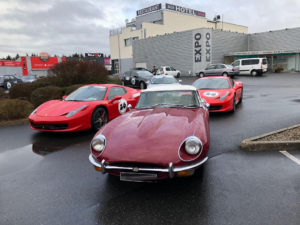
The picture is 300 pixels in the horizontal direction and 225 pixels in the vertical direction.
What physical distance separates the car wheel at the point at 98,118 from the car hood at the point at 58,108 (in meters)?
0.39

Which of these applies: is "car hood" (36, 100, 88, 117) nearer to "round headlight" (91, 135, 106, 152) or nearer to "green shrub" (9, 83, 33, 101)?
"round headlight" (91, 135, 106, 152)

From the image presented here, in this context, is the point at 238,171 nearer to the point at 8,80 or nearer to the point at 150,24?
the point at 8,80

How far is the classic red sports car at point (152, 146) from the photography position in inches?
114

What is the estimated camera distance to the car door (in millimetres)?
6878

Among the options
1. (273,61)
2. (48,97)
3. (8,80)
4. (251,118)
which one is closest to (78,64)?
(48,97)

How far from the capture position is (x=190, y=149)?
119 inches

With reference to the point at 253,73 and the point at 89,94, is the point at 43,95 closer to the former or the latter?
the point at 89,94

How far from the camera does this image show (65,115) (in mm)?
5867

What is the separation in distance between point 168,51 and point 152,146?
35.0 metres

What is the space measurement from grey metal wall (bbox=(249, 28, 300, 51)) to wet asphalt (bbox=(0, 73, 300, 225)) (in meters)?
37.6

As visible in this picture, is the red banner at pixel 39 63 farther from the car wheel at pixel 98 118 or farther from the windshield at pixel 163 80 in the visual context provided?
the car wheel at pixel 98 118

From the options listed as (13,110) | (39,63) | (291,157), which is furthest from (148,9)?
(291,157)

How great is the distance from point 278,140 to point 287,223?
264cm

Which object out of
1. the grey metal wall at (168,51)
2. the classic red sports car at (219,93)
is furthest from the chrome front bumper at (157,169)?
the grey metal wall at (168,51)
